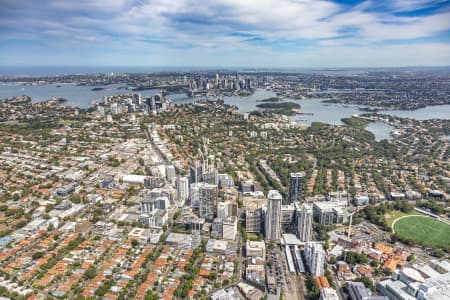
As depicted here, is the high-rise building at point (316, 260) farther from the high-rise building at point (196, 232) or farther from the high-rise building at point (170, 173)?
the high-rise building at point (170, 173)

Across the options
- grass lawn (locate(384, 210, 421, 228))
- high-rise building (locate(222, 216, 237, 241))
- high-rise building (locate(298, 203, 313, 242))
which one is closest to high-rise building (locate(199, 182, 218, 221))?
high-rise building (locate(222, 216, 237, 241))

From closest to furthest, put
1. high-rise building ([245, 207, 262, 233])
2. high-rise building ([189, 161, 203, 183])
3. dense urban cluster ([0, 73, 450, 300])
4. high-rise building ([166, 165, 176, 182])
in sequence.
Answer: dense urban cluster ([0, 73, 450, 300]), high-rise building ([245, 207, 262, 233]), high-rise building ([189, 161, 203, 183]), high-rise building ([166, 165, 176, 182])

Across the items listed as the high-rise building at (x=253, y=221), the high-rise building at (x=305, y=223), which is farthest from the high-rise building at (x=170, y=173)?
the high-rise building at (x=305, y=223)

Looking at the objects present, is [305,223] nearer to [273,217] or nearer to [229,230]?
[273,217]

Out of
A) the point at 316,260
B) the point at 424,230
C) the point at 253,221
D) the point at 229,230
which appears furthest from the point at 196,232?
the point at 424,230

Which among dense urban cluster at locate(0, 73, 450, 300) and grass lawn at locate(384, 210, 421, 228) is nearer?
dense urban cluster at locate(0, 73, 450, 300)

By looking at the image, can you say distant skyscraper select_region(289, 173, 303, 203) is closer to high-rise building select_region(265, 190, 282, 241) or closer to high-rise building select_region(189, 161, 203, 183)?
high-rise building select_region(265, 190, 282, 241)

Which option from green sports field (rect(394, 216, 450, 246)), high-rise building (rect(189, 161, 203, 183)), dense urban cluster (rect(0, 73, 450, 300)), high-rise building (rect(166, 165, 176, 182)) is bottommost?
green sports field (rect(394, 216, 450, 246))
